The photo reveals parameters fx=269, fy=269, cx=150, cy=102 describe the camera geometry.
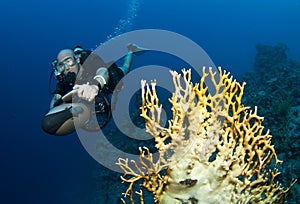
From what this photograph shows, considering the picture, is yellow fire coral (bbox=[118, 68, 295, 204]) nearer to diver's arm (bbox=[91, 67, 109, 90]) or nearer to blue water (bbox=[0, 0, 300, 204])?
diver's arm (bbox=[91, 67, 109, 90])

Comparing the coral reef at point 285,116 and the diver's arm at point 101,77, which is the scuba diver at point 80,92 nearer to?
the diver's arm at point 101,77

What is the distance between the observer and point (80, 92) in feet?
12.2

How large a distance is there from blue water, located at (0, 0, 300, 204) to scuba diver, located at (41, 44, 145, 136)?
37.2 feet

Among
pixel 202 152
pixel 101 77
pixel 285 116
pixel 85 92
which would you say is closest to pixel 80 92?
pixel 85 92

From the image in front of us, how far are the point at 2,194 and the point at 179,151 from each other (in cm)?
3072

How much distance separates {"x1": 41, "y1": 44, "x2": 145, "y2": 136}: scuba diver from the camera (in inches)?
156

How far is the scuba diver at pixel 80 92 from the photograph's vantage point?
13.0 ft

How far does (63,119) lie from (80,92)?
560 mm

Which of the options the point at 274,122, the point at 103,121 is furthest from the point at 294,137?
the point at 103,121

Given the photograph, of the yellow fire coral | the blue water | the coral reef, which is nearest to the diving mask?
the yellow fire coral

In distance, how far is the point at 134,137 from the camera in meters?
11.7

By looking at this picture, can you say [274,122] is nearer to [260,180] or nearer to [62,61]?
[260,180]

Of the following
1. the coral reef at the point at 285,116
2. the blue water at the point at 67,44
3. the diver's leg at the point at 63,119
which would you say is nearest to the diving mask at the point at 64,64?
the diver's leg at the point at 63,119

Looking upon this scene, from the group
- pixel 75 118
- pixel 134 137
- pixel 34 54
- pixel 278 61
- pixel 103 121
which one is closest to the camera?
pixel 75 118
